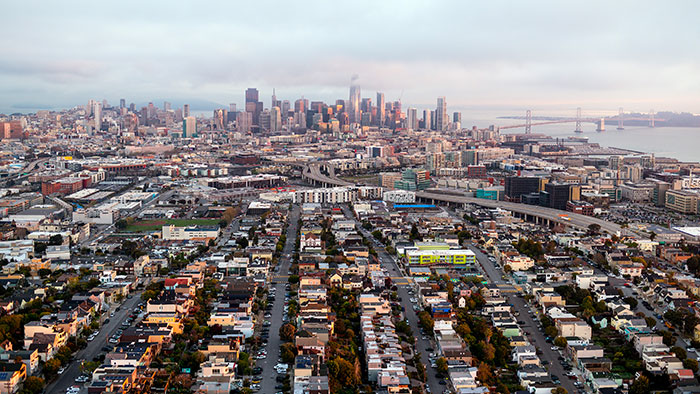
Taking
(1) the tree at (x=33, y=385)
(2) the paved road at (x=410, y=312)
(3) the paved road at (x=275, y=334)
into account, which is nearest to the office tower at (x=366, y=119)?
(2) the paved road at (x=410, y=312)

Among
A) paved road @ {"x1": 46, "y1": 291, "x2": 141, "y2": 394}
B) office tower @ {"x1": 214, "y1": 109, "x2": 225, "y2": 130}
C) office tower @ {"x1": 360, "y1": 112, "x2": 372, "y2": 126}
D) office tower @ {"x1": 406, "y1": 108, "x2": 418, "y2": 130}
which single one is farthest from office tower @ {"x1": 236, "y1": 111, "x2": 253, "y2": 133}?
paved road @ {"x1": 46, "y1": 291, "x2": 141, "y2": 394}

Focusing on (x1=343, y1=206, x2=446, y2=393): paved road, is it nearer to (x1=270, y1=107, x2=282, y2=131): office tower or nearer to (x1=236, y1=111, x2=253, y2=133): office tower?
(x1=236, y1=111, x2=253, y2=133): office tower

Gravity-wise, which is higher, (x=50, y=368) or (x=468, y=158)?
(x=468, y=158)

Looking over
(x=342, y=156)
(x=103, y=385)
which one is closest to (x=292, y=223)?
(x=103, y=385)

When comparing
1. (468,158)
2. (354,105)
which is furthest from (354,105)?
(468,158)

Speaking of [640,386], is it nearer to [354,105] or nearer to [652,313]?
[652,313]

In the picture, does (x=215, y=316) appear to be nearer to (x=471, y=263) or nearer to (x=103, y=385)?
(x=103, y=385)
